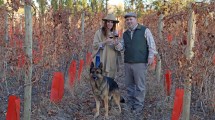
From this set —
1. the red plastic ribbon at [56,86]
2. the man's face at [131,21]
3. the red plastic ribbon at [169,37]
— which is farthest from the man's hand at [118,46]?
the red plastic ribbon at [169,37]

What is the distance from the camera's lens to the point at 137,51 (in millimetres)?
6016

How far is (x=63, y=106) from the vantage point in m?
6.04

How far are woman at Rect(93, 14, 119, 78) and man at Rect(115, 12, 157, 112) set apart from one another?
0.64 ft

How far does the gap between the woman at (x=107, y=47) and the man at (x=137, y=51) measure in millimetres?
196

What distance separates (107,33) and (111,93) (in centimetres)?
120

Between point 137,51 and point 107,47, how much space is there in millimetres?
598

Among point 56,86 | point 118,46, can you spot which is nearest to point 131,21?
point 118,46

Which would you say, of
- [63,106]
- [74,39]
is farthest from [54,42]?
[63,106]

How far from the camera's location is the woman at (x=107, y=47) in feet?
19.1

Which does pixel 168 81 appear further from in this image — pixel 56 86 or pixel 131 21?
pixel 56 86

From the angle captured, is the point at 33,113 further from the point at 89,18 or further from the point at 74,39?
the point at 89,18

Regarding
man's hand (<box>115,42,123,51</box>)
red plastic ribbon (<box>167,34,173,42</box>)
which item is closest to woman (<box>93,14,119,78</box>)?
man's hand (<box>115,42,123,51</box>)

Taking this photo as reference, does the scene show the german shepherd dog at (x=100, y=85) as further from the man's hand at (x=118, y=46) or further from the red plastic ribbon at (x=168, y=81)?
the red plastic ribbon at (x=168, y=81)

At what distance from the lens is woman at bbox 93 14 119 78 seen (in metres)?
5.82
